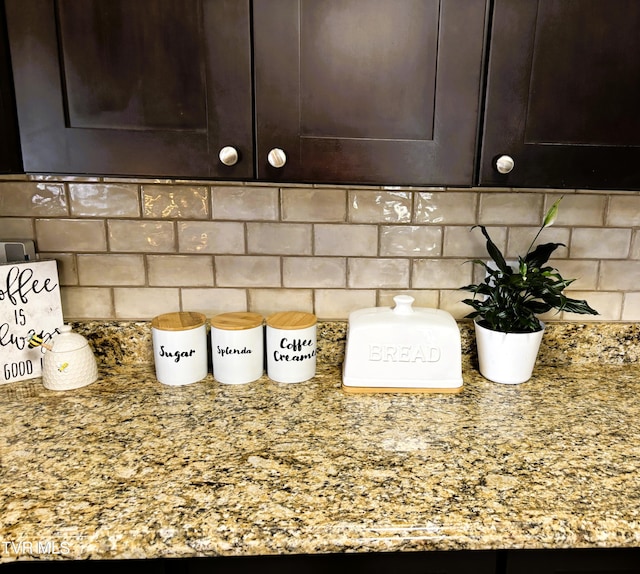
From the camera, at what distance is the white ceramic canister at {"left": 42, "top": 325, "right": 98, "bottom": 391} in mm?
1084

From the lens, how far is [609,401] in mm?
1073

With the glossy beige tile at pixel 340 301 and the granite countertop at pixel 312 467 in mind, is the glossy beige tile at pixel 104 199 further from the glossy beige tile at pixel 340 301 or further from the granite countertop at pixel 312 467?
the glossy beige tile at pixel 340 301

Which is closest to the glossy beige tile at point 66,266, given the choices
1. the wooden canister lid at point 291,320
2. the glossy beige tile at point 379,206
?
the wooden canister lid at point 291,320

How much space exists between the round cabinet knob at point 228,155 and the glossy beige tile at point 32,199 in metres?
0.60

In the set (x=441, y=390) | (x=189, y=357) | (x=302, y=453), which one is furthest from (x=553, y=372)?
(x=189, y=357)

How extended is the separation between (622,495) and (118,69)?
3.62 ft

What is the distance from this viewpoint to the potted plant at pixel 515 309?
108 cm

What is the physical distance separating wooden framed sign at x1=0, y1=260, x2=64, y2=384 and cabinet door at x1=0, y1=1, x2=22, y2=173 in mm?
384

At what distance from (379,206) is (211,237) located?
45cm

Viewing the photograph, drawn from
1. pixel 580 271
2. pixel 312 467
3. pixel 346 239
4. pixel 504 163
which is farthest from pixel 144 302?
pixel 580 271

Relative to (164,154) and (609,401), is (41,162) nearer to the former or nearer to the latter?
(164,154)

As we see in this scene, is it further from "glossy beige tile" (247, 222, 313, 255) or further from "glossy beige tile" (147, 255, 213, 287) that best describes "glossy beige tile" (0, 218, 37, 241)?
"glossy beige tile" (247, 222, 313, 255)

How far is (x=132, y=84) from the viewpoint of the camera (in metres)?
0.79

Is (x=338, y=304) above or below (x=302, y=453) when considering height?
above
